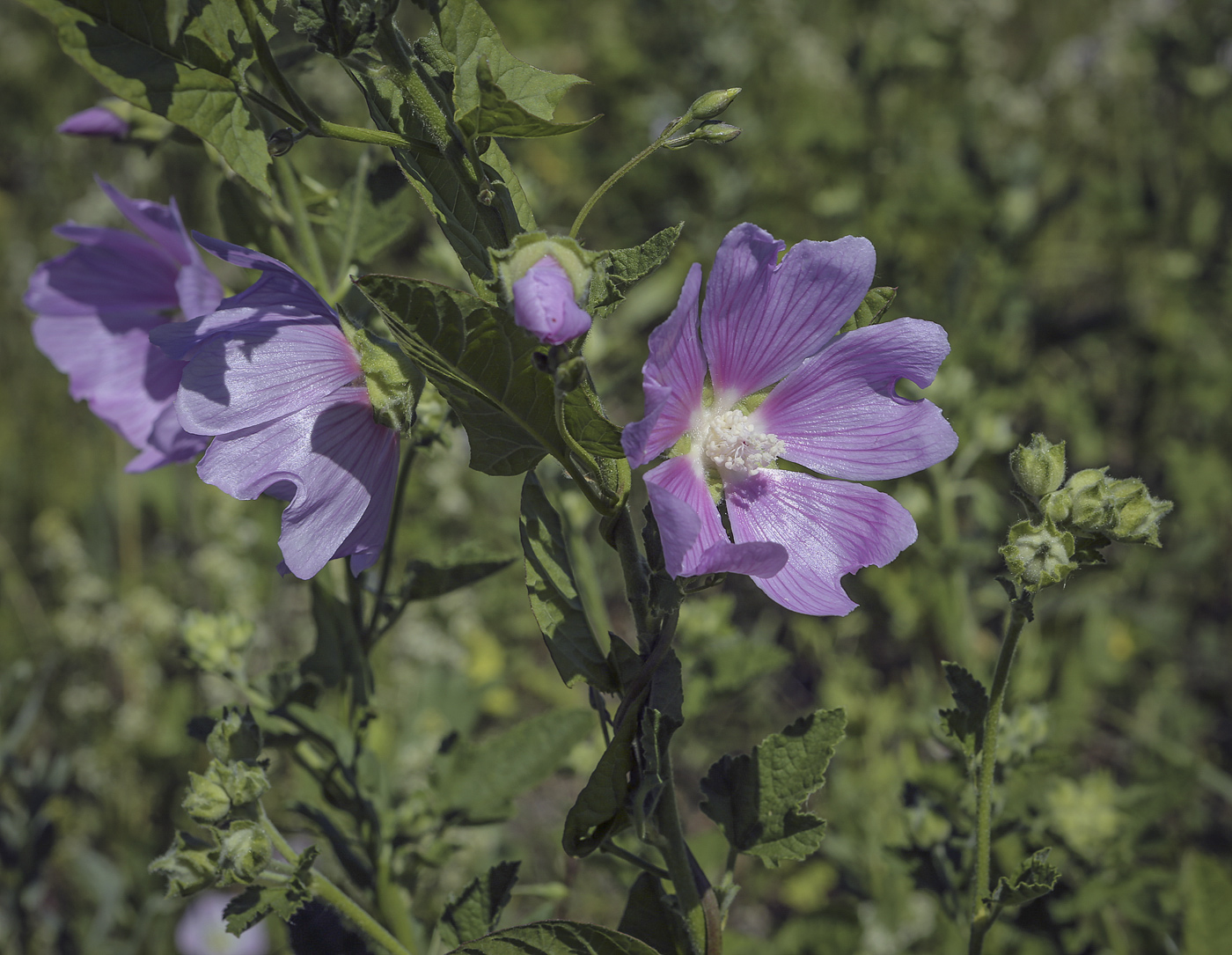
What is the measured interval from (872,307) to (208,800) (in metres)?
1.11

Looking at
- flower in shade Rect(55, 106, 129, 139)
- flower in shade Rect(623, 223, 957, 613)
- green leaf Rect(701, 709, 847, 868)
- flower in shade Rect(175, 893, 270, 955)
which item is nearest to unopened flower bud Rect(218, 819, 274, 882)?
green leaf Rect(701, 709, 847, 868)

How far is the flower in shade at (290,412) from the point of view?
122cm

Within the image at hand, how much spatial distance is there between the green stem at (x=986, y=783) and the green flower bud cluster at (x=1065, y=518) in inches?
3.9

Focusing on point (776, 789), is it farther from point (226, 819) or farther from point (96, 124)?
point (96, 124)

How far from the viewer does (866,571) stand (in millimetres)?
2975

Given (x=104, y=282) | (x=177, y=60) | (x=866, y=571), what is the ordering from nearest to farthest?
1. (x=177, y=60)
2. (x=104, y=282)
3. (x=866, y=571)

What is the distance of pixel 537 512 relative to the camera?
1232 millimetres

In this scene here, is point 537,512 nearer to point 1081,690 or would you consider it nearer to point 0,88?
point 1081,690

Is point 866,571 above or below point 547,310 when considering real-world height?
below

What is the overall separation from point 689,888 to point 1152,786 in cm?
166

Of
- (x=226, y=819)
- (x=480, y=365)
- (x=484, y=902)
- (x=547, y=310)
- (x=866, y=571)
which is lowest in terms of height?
(x=866, y=571)

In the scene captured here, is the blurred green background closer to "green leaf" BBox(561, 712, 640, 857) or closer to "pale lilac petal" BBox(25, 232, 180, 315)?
"pale lilac petal" BBox(25, 232, 180, 315)

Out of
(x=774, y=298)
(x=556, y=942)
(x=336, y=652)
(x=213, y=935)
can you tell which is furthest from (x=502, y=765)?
(x=213, y=935)

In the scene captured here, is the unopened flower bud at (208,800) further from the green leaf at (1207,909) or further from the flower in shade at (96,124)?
the green leaf at (1207,909)
